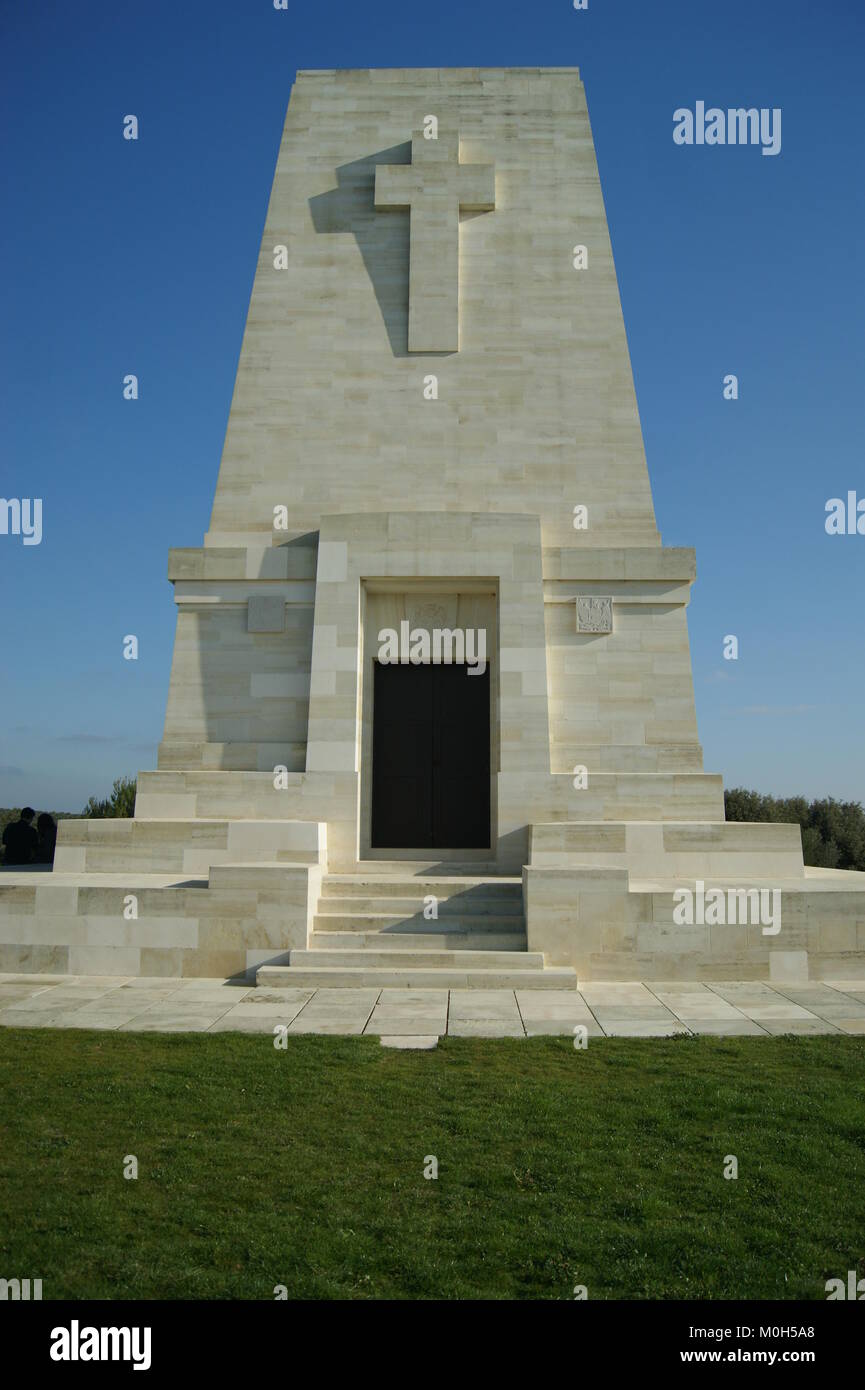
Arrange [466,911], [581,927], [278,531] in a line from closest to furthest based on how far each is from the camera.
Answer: [581,927] < [466,911] < [278,531]

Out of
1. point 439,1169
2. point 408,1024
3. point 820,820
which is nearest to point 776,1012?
point 408,1024

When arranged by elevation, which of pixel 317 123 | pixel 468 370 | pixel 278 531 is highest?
pixel 317 123

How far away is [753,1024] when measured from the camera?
33.3 feet

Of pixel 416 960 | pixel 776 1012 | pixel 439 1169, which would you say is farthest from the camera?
pixel 416 960

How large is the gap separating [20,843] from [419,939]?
13559 millimetres

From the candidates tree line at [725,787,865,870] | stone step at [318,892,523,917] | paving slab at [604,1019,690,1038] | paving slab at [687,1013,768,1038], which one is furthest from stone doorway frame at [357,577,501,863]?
tree line at [725,787,865,870]

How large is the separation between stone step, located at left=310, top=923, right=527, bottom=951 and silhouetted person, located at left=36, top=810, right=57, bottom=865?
44.0 feet

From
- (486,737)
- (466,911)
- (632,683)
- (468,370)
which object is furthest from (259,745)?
(468,370)

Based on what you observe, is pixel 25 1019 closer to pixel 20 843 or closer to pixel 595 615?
pixel 595 615

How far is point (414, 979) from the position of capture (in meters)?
12.1

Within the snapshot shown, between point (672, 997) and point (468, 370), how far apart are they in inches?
514

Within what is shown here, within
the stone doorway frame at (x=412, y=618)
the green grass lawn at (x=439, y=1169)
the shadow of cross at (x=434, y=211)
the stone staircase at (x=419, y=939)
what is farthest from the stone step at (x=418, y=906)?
the shadow of cross at (x=434, y=211)

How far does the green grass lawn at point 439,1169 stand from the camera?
486cm
